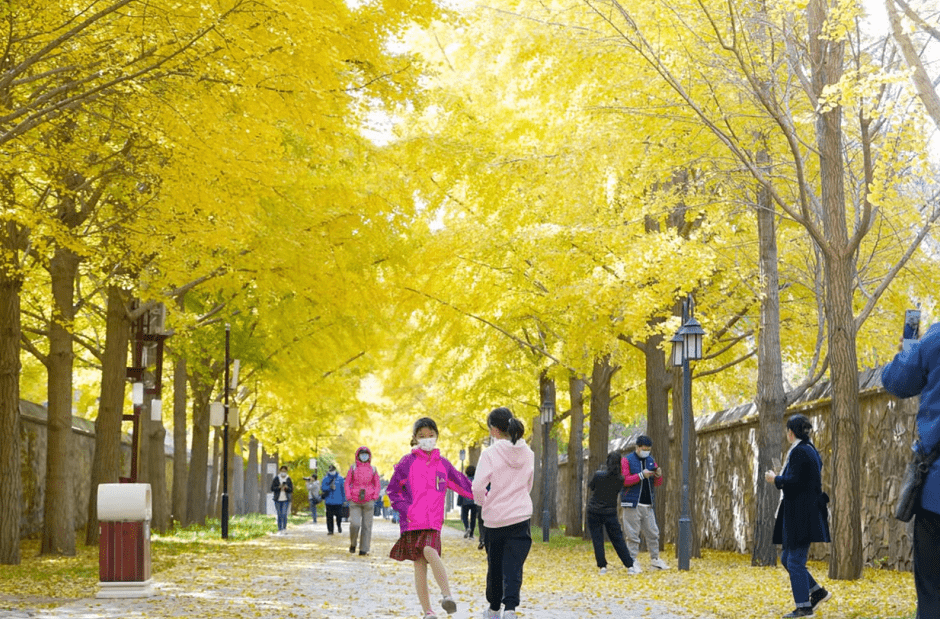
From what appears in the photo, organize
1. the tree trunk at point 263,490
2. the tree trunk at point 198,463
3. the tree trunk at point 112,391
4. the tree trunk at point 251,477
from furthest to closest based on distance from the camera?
the tree trunk at point 263,490 → the tree trunk at point 251,477 → the tree trunk at point 198,463 → the tree trunk at point 112,391

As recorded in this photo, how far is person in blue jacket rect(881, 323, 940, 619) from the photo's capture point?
518 centimetres

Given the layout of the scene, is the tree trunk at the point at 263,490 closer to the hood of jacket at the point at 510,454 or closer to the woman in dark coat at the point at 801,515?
the hood of jacket at the point at 510,454

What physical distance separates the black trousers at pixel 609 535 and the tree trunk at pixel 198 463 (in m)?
16.2

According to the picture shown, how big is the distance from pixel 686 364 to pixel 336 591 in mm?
6417

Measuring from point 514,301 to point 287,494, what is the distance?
11848 mm

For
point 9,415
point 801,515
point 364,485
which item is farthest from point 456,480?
point 364,485

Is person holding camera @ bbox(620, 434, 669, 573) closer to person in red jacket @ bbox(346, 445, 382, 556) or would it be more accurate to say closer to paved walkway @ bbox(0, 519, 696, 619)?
paved walkway @ bbox(0, 519, 696, 619)

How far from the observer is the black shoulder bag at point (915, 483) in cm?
522

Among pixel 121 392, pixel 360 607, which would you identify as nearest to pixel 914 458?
pixel 360 607

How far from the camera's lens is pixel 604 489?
51.0 feet

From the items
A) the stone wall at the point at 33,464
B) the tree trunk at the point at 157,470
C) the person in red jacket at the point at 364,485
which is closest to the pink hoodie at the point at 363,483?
the person in red jacket at the point at 364,485

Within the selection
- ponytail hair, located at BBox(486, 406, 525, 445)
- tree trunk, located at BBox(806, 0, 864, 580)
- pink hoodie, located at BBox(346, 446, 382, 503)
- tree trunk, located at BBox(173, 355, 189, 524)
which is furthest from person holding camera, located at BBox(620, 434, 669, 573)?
tree trunk, located at BBox(173, 355, 189, 524)

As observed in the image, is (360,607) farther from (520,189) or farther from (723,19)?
(520,189)

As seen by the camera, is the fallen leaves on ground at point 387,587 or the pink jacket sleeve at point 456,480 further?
the fallen leaves on ground at point 387,587
